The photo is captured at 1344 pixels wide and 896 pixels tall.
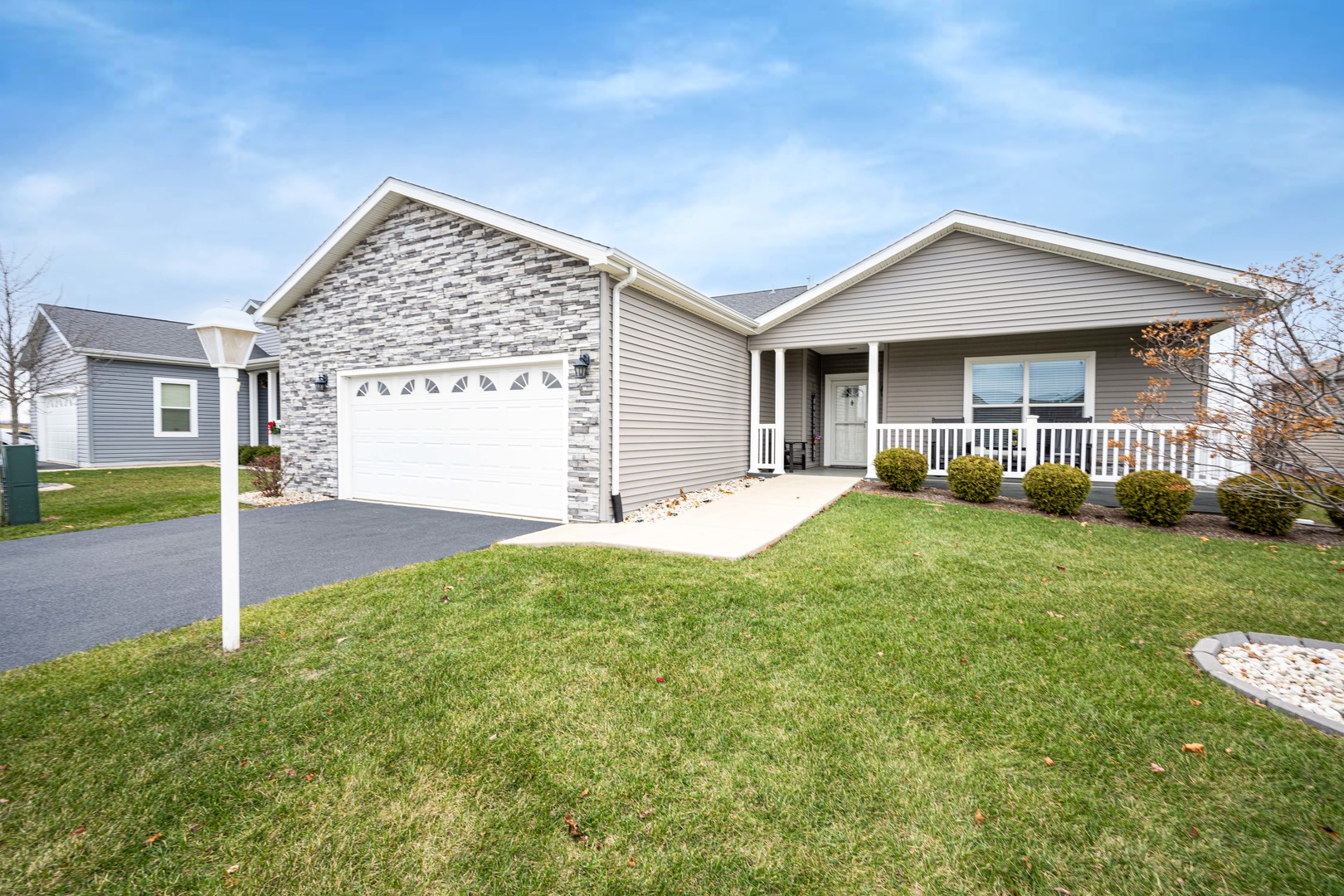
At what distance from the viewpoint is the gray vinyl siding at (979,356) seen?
10.3 metres

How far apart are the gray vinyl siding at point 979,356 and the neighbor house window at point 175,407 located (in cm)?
2066

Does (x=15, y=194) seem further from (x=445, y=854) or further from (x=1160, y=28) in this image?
(x=1160, y=28)

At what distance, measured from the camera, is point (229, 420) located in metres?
3.68

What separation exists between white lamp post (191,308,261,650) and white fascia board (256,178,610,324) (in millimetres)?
4378

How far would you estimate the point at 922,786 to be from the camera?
2.33 metres

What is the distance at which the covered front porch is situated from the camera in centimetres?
927

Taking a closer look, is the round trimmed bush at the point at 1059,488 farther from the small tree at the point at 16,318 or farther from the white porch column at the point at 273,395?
the white porch column at the point at 273,395

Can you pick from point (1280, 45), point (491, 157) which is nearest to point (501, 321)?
point (491, 157)

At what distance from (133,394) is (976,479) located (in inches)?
870

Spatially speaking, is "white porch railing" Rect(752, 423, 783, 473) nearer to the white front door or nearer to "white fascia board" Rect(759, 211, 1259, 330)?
"white fascia board" Rect(759, 211, 1259, 330)

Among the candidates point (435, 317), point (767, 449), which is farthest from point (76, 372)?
point (767, 449)

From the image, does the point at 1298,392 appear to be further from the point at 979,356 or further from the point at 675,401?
the point at 979,356

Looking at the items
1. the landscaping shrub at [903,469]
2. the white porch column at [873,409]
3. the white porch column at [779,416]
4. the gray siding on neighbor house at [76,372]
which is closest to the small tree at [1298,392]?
the landscaping shrub at [903,469]

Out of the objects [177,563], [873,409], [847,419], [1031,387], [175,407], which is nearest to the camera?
[177,563]
